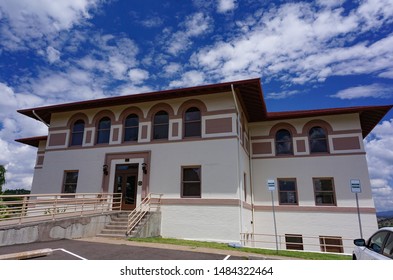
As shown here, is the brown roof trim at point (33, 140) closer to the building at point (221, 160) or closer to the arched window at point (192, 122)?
the building at point (221, 160)

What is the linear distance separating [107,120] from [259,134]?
34.1 feet

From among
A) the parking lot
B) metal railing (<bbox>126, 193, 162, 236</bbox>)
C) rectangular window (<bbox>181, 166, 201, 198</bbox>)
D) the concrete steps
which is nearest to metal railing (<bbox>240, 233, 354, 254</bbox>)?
rectangular window (<bbox>181, 166, 201, 198</bbox>)

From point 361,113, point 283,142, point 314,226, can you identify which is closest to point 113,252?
point 314,226

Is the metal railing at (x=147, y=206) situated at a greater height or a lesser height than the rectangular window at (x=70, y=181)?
lesser

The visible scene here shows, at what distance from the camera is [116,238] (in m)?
12.7

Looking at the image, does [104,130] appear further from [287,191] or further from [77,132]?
[287,191]

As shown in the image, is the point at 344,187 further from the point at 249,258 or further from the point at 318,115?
the point at 249,258

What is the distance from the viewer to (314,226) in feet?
54.7

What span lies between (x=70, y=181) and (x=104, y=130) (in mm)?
3925

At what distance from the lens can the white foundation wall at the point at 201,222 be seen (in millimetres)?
14016

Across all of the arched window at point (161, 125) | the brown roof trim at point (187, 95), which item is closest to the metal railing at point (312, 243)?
the arched window at point (161, 125)

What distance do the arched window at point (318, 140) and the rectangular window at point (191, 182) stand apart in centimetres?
796
